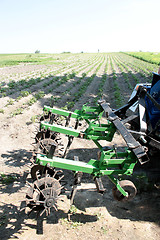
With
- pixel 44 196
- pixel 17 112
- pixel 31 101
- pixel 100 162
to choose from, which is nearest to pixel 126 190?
pixel 100 162

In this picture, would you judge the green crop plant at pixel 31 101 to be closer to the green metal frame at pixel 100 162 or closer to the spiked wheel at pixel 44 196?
the green metal frame at pixel 100 162

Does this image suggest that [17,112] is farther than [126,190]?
Yes

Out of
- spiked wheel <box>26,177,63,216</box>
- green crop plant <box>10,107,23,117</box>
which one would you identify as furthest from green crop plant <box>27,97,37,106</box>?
spiked wheel <box>26,177,63,216</box>

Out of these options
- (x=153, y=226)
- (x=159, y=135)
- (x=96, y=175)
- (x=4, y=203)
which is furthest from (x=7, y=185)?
(x=159, y=135)

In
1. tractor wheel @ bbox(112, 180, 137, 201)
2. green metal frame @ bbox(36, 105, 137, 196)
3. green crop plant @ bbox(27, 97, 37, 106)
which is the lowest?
tractor wheel @ bbox(112, 180, 137, 201)

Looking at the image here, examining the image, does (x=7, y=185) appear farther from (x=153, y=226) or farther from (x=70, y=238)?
(x=153, y=226)

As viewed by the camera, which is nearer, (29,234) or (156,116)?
(29,234)

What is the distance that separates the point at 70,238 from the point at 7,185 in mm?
1809

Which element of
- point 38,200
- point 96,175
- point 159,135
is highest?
point 159,135

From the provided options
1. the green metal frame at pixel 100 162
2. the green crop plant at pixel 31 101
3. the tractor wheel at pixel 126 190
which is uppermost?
the green metal frame at pixel 100 162

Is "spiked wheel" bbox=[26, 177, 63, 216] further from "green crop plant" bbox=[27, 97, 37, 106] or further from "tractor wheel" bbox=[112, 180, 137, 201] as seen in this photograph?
"green crop plant" bbox=[27, 97, 37, 106]

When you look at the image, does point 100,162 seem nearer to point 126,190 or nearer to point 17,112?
point 126,190

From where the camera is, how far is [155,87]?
4.44 meters

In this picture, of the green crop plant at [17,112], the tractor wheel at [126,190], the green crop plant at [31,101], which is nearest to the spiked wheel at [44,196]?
the tractor wheel at [126,190]
